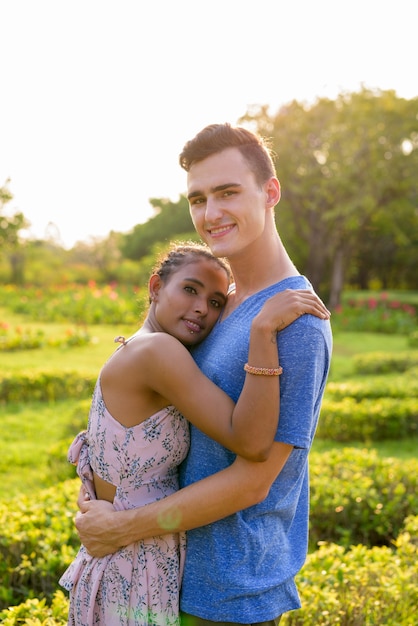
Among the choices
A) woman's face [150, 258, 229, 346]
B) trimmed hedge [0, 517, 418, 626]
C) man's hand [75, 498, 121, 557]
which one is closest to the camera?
man's hand [75, 498, 121, 557]

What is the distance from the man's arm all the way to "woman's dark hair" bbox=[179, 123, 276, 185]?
845 millimetres

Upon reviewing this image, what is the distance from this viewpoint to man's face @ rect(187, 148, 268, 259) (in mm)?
1880

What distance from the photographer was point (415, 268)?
29750mm

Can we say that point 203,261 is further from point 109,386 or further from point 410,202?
point 410,202

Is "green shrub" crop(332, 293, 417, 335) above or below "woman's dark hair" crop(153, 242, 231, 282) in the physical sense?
below

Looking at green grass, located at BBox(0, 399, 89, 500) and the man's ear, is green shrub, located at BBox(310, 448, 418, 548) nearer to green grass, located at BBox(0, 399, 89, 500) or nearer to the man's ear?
green grass, located at BBox(0, 399, 89, 500)

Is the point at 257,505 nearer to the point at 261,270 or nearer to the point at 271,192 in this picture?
the point at 261,270

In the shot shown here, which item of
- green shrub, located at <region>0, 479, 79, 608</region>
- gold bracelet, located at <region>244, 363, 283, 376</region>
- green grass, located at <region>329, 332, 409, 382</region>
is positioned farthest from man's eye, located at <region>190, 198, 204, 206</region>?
green grass, located at <region>329, 332, 409, 382</region>

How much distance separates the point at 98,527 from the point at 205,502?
0.37m

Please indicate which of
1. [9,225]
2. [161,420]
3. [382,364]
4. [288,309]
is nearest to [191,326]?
[161,420]

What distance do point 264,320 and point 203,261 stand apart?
0.52 meters

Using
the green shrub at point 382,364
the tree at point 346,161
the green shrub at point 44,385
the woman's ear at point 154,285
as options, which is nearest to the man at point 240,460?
the woman's ear at point 154,285

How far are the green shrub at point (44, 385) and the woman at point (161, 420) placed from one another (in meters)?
6.74

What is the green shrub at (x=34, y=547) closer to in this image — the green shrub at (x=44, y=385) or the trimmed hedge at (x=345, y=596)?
the trimmed hedge at (x=345, y=596)
